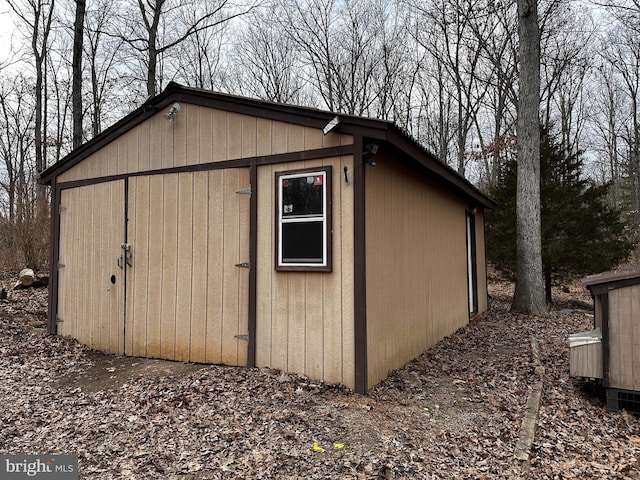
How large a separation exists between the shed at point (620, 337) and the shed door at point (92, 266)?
17.7 feet

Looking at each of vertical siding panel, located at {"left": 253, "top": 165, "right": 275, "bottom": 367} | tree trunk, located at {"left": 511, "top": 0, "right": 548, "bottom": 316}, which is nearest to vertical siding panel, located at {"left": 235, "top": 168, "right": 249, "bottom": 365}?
vertical siding panel, located at {"left": 253, "top": 165, "right": 275, "bottom": 367}

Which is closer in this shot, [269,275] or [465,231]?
[269,275]

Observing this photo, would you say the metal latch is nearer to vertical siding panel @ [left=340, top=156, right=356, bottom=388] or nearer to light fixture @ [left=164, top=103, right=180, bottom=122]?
light fixture @ [left=164, top=103, right=180, bottom=122]

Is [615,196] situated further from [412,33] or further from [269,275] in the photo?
[269,275]

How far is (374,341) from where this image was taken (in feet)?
13.6

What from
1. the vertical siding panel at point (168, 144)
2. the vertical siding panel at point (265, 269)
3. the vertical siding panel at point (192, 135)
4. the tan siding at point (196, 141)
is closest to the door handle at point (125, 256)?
the tan siding at point (196, 141)

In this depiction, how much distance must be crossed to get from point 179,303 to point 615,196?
26.9 metres

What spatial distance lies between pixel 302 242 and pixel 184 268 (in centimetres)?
163

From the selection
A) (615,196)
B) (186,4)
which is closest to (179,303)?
(186,4)

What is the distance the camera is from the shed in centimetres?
389

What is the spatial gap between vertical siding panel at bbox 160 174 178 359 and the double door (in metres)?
0.01

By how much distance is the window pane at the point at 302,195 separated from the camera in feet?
13.8

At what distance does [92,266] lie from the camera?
578 cm

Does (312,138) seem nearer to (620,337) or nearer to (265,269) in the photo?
(265,269)
